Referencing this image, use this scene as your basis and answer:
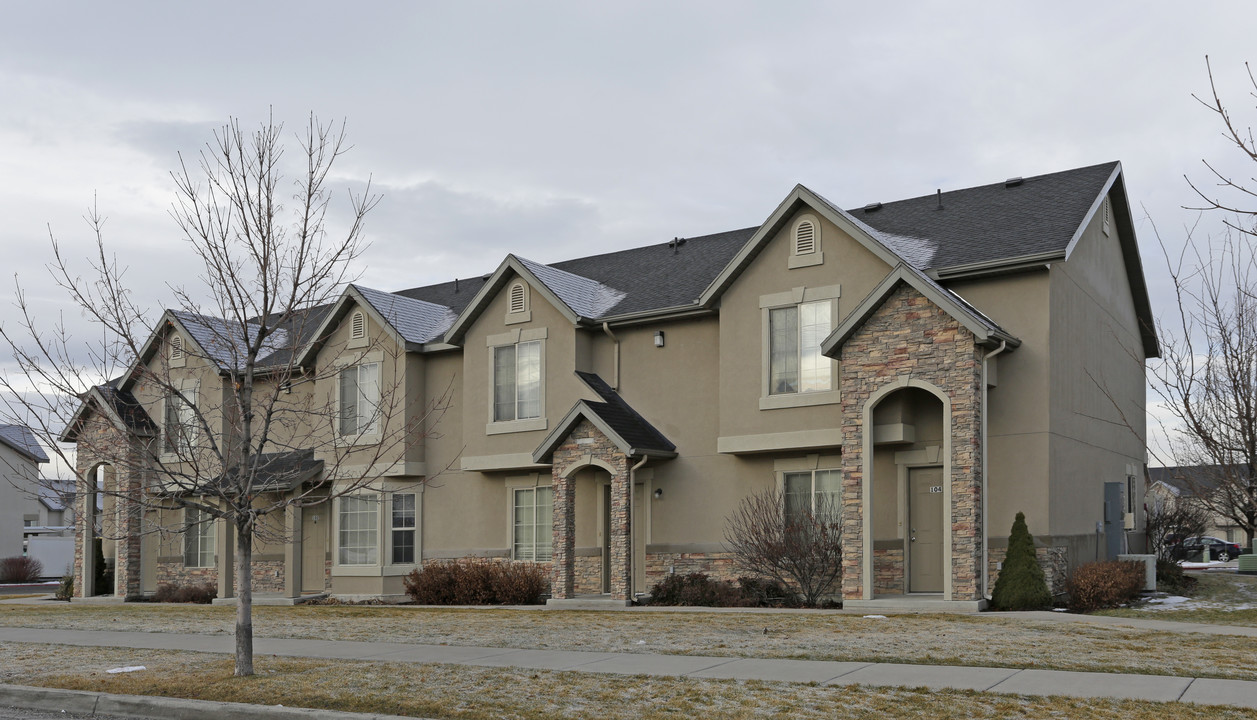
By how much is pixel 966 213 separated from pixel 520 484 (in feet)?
35.3

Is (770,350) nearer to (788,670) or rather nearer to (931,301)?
(931,301)

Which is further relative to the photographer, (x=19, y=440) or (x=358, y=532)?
(x=19, y=440)

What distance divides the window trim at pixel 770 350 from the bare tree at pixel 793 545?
5.72ft

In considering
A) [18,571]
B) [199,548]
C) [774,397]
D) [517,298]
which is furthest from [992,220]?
[18,571]

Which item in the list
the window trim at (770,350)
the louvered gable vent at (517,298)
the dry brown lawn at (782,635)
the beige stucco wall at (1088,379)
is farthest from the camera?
the louvered gable vent at (517,298)

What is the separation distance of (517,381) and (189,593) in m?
10.4

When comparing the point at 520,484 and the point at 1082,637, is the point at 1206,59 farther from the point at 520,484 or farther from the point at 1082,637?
the point at 520,484

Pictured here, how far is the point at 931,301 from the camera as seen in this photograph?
18.4 metres

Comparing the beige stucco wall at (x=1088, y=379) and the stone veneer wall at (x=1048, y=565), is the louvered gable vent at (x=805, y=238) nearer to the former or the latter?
the beige stucco wall at (x=1088, y=379)

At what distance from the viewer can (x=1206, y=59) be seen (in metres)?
7.02

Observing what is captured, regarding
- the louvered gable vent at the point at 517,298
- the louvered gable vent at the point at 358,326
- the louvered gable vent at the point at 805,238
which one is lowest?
the louvered gable vent at the point at 358,326

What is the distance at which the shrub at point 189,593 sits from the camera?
2773 centimetres

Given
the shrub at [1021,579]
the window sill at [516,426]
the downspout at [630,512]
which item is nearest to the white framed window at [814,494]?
the downspout at [630,512]

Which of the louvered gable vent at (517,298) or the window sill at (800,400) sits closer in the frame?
the window sill at (800,400)
